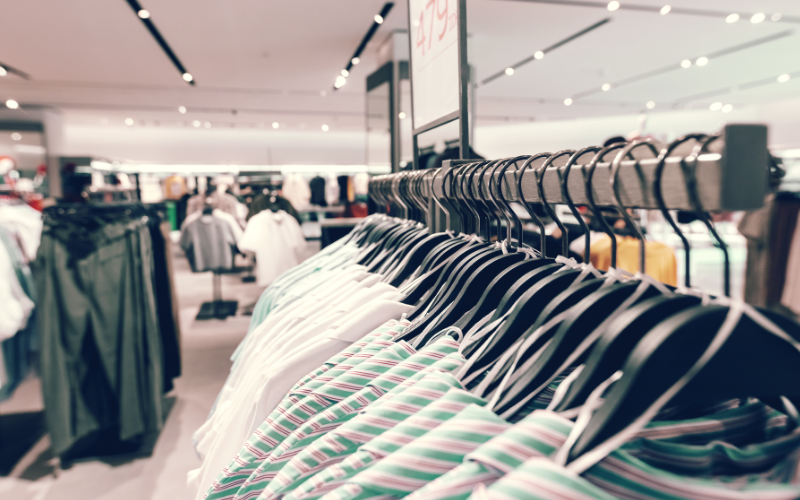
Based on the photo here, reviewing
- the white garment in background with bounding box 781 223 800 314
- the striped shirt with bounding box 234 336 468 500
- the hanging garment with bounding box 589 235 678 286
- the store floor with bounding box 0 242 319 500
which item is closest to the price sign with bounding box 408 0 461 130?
the striped shirt with bounding box 234 336 468 500

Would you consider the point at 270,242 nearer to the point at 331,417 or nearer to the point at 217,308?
the point at 217,308

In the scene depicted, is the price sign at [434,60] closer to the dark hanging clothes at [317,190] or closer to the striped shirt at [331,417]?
the striped shirt at [331,417]

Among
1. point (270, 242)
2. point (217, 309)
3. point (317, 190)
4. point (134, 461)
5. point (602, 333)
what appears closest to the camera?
point (602, 333)

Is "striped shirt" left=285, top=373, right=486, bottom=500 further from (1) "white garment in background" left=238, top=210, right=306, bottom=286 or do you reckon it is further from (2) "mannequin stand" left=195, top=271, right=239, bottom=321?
(2) "mannequin stand" left=195, top=271, right=239, bottom=321

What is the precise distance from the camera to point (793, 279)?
246cm

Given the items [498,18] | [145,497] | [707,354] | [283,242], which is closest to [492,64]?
[498,18]

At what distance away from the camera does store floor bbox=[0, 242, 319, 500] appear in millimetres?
2133

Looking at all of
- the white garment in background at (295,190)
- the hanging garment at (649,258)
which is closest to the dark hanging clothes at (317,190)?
the white garment in background at (295,190)

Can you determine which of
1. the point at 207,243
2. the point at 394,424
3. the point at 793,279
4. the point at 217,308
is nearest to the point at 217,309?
the point at 217,308

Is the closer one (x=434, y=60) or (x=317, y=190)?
(x=434, y=60)

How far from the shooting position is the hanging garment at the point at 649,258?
2.06m

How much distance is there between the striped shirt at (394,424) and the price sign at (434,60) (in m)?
0.77

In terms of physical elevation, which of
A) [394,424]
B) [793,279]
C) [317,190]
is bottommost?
[793,279]

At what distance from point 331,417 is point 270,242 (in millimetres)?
4152
